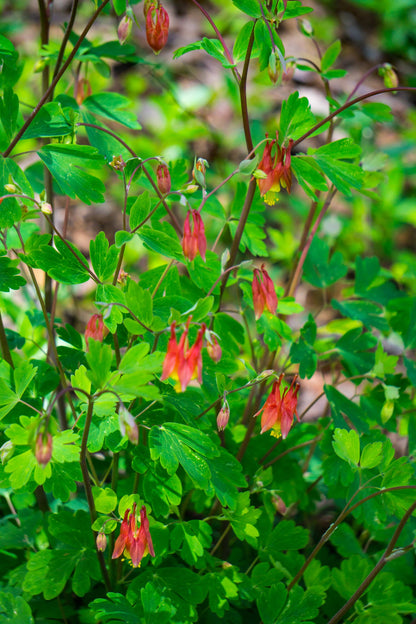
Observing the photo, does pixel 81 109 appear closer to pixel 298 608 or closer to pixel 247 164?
pixel 247 164

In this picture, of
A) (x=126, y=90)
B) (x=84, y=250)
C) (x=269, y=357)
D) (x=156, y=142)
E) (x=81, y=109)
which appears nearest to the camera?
(x=81, y=109)

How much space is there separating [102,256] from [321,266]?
2.88ft

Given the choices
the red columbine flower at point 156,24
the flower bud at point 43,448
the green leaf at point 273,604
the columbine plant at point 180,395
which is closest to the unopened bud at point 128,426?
the columbine plant at point 180,395

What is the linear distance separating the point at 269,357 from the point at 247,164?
726 millimetres

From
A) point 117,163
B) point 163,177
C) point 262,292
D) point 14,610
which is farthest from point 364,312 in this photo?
point 14,610

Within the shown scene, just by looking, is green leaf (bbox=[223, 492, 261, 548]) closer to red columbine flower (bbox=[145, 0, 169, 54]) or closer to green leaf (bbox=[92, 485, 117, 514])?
green leaf (bbox=[92, 485, 117, 514])

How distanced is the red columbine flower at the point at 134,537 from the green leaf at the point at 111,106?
1.06 meters

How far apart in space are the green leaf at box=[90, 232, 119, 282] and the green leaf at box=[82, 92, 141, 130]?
0.53m

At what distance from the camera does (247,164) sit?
131 centimetres

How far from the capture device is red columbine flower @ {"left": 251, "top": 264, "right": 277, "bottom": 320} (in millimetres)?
1352

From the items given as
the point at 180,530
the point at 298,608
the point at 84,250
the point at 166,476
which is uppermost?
the point at 166,476

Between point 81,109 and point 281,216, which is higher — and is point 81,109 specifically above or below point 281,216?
above

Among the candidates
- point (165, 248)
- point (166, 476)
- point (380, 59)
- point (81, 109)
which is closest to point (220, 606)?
point (166, 476)

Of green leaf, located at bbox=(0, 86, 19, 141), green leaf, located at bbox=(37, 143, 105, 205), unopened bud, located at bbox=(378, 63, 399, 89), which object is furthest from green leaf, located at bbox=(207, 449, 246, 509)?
unopened bud, located at bbox=(378, 63, 399, 89)
